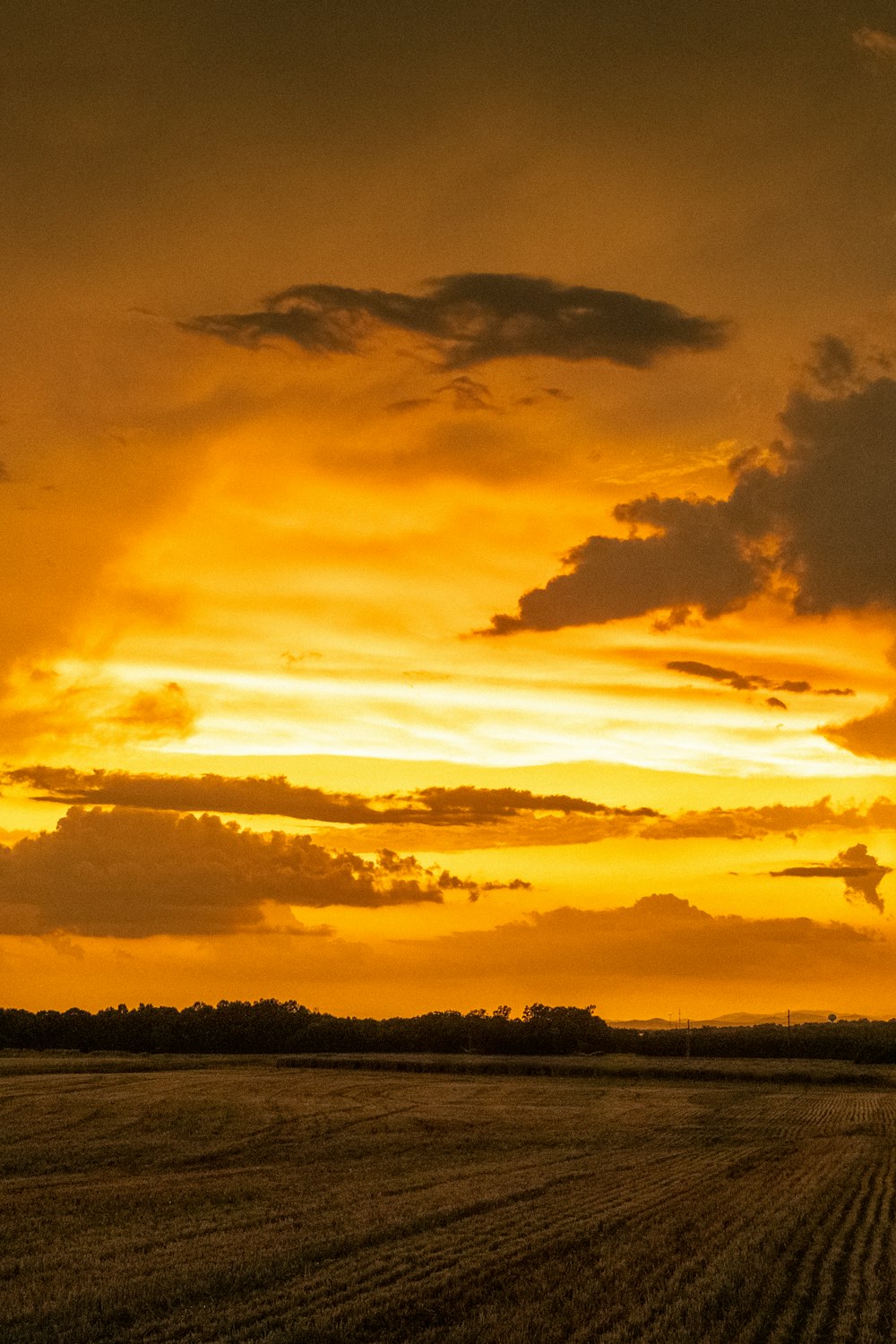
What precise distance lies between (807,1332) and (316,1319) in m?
8.21

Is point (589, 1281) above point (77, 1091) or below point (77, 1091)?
above

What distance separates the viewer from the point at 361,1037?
162 m

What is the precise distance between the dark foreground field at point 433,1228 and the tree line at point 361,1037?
91.5m

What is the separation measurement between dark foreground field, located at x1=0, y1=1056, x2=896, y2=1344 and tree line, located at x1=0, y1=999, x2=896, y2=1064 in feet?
300

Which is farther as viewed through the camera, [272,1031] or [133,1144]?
[272,1031]

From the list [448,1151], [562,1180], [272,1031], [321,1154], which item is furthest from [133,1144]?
[272,1031]

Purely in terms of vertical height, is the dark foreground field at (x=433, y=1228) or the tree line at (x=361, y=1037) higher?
the dark foreground field at (x=433, y=1228)

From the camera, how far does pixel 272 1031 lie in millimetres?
165375

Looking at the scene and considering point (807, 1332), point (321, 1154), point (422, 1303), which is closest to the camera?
point (807, 1332)

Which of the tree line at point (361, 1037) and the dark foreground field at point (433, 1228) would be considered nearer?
the dark foreground field at point (433, 1228)

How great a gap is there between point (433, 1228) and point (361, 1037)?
442ft

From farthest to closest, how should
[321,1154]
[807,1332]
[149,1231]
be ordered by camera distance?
1. [321,1154]
2. [149,1231]
3. [807,1332]

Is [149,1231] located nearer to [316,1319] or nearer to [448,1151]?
[316,1319]

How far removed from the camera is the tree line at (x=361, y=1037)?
6329 inches
